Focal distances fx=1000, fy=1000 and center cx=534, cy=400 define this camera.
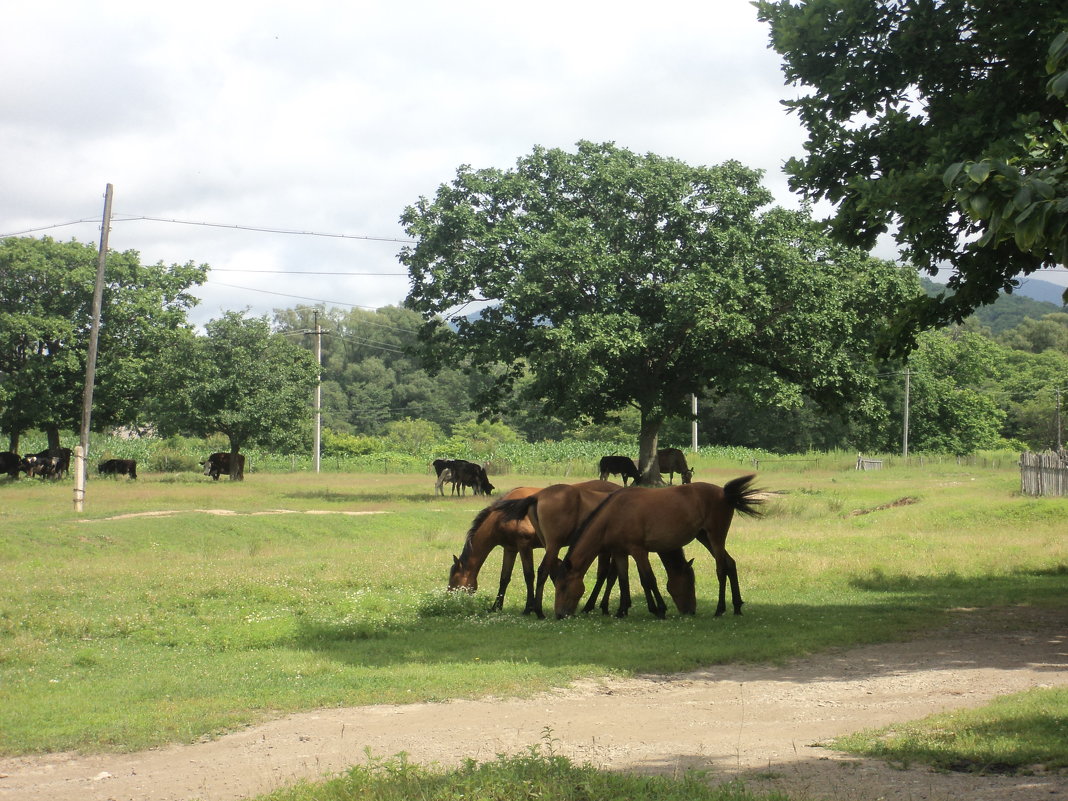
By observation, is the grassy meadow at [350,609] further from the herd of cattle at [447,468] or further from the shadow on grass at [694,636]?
the herd of cattle at [447,468]

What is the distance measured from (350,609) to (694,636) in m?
4.48

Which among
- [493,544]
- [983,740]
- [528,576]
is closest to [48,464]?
[493,544]

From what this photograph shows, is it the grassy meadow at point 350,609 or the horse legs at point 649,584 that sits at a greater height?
the horse legs at point 649,584

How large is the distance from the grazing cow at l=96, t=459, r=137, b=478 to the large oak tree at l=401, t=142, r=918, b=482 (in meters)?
15.8

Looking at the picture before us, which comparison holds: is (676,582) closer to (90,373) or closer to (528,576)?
(528,576)

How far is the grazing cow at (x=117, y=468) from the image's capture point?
4278cm

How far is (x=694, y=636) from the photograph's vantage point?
11.4m

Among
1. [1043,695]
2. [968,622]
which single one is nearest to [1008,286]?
[968,622]

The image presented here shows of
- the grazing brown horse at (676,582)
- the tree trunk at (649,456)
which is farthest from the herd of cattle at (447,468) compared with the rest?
the grazing brown horse at (676,582)

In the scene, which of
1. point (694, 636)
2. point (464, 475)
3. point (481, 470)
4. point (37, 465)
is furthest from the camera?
point (37, 465)

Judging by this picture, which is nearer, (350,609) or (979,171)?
(979,171)

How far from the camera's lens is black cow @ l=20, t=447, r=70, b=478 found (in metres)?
40.1

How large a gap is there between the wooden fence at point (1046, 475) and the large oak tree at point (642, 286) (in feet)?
18.3

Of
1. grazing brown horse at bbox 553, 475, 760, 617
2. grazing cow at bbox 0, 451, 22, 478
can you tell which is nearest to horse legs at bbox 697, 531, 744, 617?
grazing brown horse at bbox 553, 475, 760, 617
